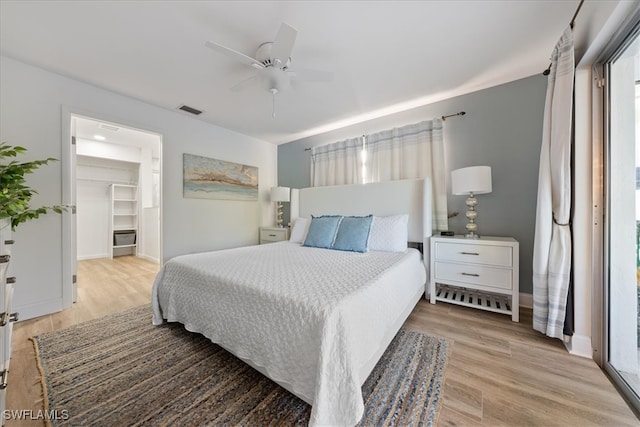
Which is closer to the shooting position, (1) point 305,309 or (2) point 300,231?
(1) point 305,309

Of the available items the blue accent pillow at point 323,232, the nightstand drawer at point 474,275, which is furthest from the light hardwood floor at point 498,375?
the blue accent pillow at point 323,232

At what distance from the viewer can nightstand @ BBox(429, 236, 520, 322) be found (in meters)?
2.09

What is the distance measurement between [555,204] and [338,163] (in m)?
2.57

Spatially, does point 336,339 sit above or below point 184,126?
below

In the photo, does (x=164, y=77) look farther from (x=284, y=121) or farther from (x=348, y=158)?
(x=348, y=158)

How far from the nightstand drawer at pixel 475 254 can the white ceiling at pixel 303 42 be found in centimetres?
176

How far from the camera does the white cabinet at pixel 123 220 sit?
16.9 ft

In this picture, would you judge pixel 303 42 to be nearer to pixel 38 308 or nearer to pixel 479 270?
pixel 479 270

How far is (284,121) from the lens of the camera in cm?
355

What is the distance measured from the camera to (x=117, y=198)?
5.35 meters

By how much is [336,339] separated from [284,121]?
10.8ft

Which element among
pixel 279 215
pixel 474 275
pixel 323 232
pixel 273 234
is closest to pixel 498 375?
pixel 474 275

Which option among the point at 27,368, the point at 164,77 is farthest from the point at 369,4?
the point at 27,368

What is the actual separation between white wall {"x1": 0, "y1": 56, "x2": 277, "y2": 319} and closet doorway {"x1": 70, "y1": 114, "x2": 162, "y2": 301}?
6.38ft
